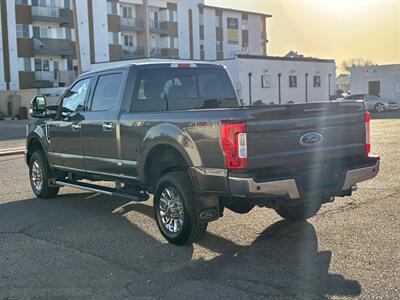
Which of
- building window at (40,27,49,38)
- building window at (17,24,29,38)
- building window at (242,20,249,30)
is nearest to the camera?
building window at (17,24,29,38)

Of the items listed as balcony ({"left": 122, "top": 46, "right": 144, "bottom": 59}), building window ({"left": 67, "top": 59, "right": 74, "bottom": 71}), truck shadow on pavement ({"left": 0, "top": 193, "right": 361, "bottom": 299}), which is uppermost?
balcony ({"left": 122, "top": 46, "right": 144, "bottom": 59})

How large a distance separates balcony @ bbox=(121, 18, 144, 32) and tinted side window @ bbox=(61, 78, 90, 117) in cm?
5117

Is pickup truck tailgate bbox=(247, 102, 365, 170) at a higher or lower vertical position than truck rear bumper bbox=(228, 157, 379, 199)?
higher

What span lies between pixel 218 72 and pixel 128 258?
339 centimetres

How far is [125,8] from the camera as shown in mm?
59750

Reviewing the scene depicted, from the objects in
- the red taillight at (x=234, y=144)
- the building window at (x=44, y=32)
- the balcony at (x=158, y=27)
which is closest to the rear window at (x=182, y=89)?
the red taillight at (x=234, y=144)

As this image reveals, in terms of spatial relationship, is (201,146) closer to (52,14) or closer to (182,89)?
(182,89)

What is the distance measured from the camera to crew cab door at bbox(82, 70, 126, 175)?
7.38 meters

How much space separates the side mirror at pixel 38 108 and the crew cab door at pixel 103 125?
5.42 ft

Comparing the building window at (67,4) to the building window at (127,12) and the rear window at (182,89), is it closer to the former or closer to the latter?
the building window at (127,12)

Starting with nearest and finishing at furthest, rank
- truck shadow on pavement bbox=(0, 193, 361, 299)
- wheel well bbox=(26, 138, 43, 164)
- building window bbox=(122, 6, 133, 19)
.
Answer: truck shadow on pavement bbox=(0, 193, 361, 299), wheel well bbox=(26, 138, 43, 164), building window bbox=(122, 6, 133, 19)

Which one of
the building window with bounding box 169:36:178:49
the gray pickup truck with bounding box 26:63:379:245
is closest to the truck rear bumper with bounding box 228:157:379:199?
the gray pickup truck with bounding box 26:63:379:245

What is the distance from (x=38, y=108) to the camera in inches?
367

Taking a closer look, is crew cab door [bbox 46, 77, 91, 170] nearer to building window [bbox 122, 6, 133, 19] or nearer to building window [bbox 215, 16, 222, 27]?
building window [bbox 122, 6, 133, 19]
